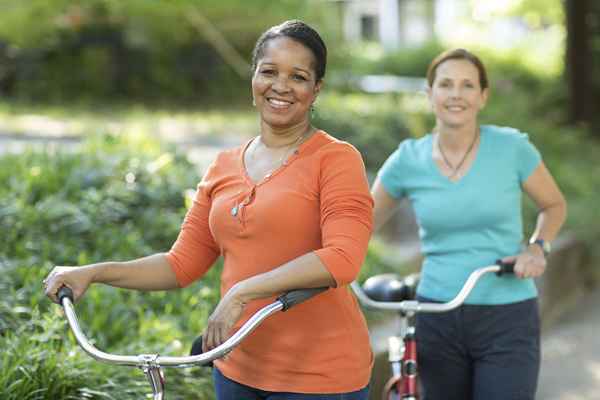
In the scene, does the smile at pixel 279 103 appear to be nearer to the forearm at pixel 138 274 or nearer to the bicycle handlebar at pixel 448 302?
the forearm at pixel 138 274

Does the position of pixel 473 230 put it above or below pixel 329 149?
below

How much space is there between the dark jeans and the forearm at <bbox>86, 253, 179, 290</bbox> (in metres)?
1.43

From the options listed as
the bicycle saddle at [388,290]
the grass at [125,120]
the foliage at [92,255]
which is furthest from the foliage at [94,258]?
the grass at [125,120]

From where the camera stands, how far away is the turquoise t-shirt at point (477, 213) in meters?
4.34

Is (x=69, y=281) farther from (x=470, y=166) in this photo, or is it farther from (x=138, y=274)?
(x=470, y=166)

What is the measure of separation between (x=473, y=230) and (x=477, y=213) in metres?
0.09

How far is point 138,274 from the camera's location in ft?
10.9

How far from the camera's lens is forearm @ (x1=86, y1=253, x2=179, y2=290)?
3236 millimetres

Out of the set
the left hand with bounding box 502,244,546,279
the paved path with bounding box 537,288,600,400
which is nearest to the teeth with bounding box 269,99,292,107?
the left hand with bounding box 502,244,546,279

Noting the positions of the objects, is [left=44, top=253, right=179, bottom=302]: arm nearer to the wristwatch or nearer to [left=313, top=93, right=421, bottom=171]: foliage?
the wristwatch

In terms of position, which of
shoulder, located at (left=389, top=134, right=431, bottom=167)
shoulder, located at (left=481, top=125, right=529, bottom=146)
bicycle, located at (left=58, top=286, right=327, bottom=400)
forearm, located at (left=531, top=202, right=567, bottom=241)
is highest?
shoulder, located at (left=481, top=125, right=529, bottom=146)

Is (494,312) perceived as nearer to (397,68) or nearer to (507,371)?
(507,371)

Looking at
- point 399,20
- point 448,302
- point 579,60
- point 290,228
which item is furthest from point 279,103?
point 399,20

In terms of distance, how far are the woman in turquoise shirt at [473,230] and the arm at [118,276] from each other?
4.65 ft
